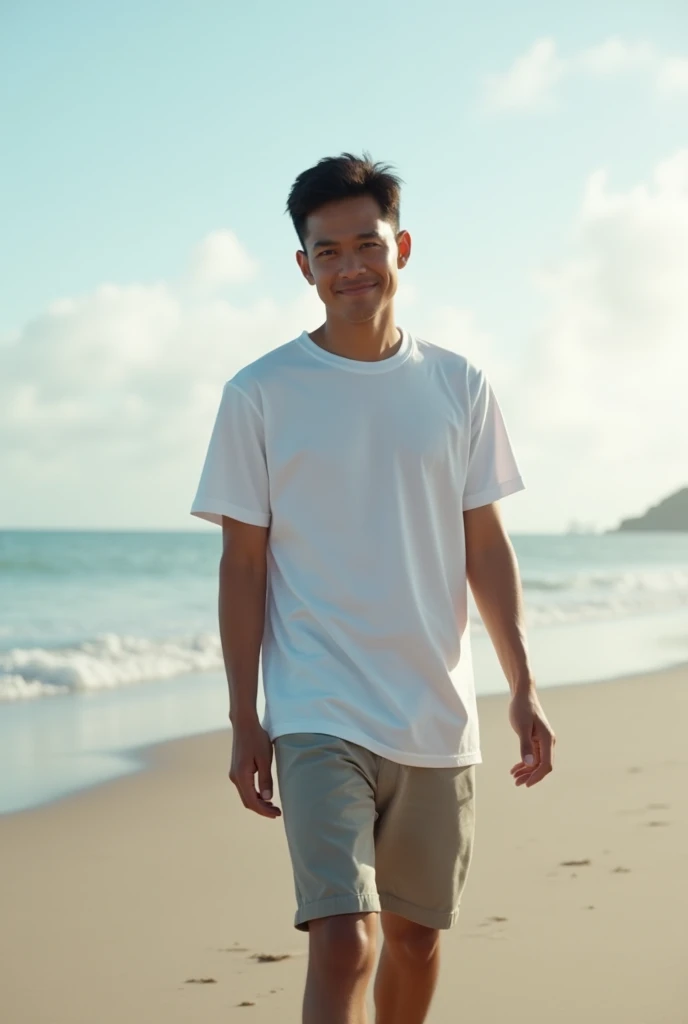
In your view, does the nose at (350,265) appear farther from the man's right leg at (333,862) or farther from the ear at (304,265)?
the man's right leg at (333,862)

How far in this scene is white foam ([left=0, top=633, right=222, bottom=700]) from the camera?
10.6m

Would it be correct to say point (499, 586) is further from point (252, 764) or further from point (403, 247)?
point (403, 247)

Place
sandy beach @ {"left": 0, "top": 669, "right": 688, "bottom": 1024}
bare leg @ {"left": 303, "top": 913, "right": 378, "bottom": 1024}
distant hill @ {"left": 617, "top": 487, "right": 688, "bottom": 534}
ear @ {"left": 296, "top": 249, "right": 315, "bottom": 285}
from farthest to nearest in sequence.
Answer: distant hill @ {"left": 617, "top": 487, "right": 688, "bottom": 534}, sandy beach @ {"left": 0, "top": 669, "right": 688, "bottom": 1024}, ear @ {"left": 296, "top": 249, "right": 315, "bottom": 285}, bare leg @ {"left": 303, "top": 913, "right": 378, "bottom": 1024}

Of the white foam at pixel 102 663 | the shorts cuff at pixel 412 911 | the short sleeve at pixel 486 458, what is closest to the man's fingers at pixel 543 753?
the shorts cuff at pixel 412 911

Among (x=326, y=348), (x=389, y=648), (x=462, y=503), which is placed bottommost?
(x=389, y=648)

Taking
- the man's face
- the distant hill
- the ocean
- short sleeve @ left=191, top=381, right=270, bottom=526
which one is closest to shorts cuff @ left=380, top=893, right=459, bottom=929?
short sleeve @ left=191, top=381, right=270, bottom=526

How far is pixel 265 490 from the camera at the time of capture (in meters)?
2.71

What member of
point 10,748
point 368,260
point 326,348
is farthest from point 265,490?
point 10,748

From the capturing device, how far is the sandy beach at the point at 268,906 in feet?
12.1

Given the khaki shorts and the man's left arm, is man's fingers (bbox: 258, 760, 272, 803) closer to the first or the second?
the khaki shorts

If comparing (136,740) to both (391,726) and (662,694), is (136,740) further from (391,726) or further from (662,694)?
(391,726)

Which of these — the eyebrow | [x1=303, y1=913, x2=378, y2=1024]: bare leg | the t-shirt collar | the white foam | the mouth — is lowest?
[x1=303, y1=913, x2=378, y2=1024]: bare leg

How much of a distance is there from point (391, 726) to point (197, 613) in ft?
56.0

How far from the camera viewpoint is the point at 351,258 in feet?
9.14
